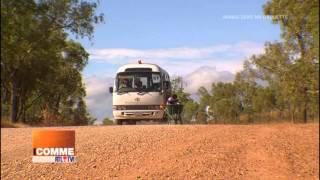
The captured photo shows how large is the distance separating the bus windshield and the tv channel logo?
12072mm

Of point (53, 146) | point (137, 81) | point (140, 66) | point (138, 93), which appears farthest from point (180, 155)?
point (140, 66)

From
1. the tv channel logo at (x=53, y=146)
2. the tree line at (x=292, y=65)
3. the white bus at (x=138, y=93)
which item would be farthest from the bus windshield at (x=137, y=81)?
the tv channel logo at (x=53, y=146)

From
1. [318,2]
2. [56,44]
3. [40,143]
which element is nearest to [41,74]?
[56,44]

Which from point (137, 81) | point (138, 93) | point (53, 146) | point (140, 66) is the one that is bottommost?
point (53, 146)

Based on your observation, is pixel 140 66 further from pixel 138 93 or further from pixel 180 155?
pixel 180 155

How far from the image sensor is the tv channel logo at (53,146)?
39.0 feet

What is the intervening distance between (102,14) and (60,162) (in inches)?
856

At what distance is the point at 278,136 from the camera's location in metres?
15.4

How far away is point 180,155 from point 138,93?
12.0m

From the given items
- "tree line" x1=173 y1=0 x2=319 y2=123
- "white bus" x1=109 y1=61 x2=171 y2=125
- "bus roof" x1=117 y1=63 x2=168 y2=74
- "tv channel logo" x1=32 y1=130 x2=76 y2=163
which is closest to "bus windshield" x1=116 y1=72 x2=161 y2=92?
"white bus" x1=109 y1=61 x2=171 y2=125

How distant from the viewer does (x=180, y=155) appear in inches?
515

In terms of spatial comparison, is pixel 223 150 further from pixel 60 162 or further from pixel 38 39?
pixel 38 39

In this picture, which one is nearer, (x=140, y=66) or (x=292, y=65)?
(x=292, y=65)

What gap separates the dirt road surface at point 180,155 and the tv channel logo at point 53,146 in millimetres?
203
